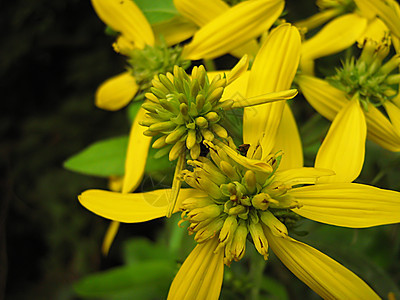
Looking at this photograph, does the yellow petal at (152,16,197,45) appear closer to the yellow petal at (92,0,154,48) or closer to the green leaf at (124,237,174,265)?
the yellow petal at (92,0,154,48)

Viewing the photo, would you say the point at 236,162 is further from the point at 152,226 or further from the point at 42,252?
the point at 42,252

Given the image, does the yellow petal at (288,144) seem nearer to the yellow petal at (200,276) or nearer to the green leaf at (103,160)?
the yellow petal at (200,276)

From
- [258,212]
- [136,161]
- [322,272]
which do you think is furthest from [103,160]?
[322,272]

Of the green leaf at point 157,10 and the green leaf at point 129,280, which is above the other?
the green leaf at point 157,10

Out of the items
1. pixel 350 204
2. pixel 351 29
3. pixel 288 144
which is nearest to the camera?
pixel 350 204

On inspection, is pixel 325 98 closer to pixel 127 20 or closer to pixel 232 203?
pixel 232 203

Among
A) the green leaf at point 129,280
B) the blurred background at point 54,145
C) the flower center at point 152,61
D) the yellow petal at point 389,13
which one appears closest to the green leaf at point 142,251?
the blurred background at point 54,145

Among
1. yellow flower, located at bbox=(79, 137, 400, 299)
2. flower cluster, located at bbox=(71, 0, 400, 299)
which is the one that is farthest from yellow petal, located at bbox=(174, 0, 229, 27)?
yellow flower, located at bbox=(79, 137, 400, 299)
